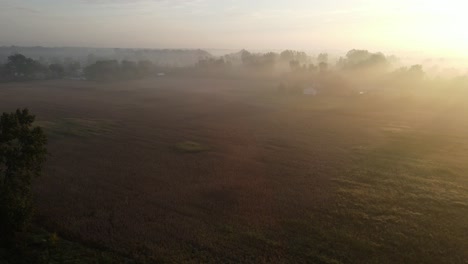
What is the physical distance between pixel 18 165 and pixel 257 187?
2162 centimetres

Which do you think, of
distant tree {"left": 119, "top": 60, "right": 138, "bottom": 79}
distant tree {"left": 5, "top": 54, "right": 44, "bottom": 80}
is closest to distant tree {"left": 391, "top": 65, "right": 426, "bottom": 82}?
distant tree {"left": 119, "top": 60, "right": 138, "bottom": 79}

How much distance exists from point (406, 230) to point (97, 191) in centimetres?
2769

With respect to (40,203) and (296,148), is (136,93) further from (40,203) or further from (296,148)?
(40,203)

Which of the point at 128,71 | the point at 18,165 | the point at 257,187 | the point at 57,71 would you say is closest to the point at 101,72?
the point at 128,71

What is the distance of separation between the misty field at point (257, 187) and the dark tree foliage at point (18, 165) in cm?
355

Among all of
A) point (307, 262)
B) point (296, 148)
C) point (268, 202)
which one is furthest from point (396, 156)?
point (307, 262)

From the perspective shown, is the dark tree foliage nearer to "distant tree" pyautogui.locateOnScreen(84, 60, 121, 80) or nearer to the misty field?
the misty field

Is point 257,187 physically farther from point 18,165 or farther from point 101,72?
point 101,72

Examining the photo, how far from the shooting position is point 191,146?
54.1 m

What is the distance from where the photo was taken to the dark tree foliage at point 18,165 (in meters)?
25.4

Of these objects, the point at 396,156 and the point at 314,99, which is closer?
the point at 396,156

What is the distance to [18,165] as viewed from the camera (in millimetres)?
26281

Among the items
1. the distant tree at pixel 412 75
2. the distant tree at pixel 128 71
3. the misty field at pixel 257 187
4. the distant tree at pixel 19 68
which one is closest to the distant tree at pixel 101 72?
the distant tree at pixel 128 71

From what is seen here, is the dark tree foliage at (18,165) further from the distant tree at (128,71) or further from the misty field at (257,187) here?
the distant tree at (128,71)
